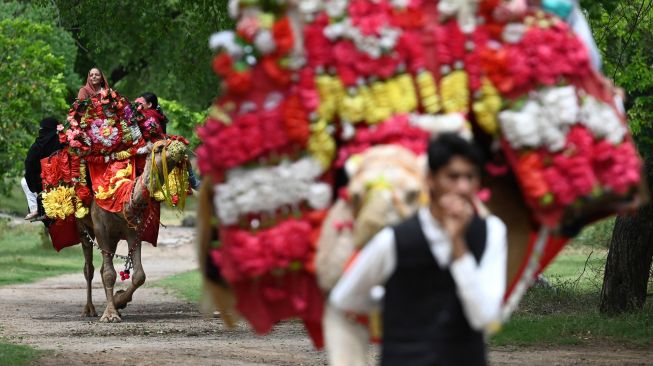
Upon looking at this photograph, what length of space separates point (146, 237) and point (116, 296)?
77cm

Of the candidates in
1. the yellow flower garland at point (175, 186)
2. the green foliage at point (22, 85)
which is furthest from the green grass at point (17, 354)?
the green foliage at point (22, 85)

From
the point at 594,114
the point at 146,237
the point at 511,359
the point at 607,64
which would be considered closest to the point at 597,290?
the point at 607,64

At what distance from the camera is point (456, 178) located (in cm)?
547

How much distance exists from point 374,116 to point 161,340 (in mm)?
8474

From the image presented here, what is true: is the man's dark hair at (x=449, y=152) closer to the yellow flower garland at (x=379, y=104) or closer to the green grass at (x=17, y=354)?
the yellow flower garland at (x=379, y=104)

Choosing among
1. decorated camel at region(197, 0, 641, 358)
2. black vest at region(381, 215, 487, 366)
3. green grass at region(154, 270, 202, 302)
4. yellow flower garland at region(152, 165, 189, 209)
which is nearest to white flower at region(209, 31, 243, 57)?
decorated camel at region(197, 0, 641, 358)

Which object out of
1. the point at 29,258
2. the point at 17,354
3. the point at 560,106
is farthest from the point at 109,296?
the point at 29,258

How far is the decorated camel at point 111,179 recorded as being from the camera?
17.5 metres

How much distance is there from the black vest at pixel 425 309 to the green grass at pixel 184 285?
16.1 m

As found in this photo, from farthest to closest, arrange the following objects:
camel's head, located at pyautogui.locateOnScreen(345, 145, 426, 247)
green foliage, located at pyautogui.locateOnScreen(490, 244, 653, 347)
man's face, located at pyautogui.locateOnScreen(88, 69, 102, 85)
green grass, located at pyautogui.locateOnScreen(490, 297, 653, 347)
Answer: man's face, located at pyautogui.locateOnScreen(88, 69, 102, 85), green foliage, located at pyautogui.locateOnScreen(490, 244, 653, 347), green grass, located at pyautogui.locateOnScreen(490, 297, 653, 347), camel's head, located at pyautogui.locateOnScreen(345, 145, 426, 247)

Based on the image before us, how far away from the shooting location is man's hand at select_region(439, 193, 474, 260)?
213 inches

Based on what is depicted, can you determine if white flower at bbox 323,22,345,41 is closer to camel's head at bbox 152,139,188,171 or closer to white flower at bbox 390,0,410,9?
white flower at bbox 390,0,410,9

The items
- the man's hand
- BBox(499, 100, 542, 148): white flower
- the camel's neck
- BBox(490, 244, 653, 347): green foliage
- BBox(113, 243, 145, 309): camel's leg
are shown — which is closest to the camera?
the man's hand

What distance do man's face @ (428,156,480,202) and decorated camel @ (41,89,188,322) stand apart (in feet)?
38.1
